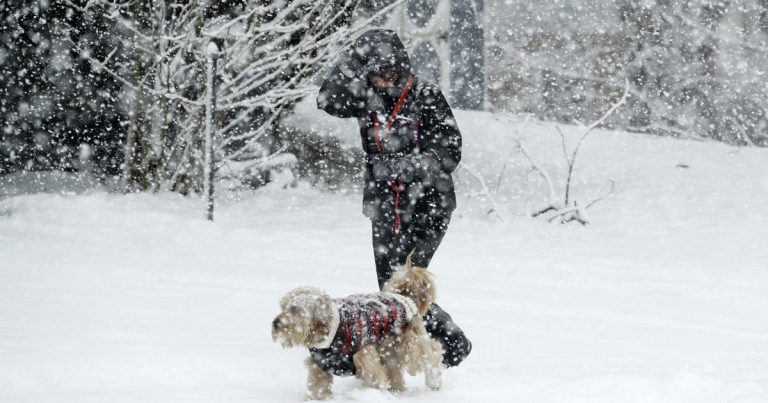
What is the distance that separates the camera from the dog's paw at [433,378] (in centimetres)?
417

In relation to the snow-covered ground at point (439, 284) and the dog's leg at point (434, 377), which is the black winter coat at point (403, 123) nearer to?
the dog's leg at point (434, 377)

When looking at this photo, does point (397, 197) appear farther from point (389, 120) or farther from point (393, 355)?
point (393, 355)

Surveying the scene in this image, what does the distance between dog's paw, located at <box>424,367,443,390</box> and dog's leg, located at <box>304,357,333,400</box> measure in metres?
0.53

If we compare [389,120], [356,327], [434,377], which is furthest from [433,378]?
[389,120]

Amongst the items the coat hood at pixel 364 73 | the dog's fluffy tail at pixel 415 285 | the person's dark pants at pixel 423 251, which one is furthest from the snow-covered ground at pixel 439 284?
the coat hood at pixel 364 73

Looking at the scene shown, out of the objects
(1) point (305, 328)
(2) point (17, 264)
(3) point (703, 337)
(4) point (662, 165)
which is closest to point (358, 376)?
(1) point (305, 328)

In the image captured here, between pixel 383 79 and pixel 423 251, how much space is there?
94 centimetres

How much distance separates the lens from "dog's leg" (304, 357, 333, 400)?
393cm

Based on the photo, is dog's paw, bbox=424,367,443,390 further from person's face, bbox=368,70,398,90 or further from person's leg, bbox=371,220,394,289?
person's face, bbox=368,70,398,90

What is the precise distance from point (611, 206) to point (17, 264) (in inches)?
326

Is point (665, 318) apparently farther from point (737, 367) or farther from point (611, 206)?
point (611, 206)

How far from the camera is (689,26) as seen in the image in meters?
18.5

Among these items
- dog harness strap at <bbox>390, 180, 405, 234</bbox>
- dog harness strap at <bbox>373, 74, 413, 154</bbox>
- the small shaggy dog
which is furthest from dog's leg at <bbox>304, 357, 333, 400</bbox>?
dog harness strap at <bbox>373, 74, 413, 154</bbox>

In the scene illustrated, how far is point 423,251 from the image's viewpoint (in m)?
4.41
